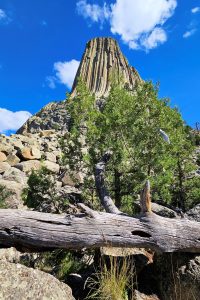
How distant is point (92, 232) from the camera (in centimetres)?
769

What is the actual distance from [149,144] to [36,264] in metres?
6.66

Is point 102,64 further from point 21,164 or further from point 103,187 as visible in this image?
point 103,187

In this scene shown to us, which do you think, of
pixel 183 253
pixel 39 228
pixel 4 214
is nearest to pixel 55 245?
pixel 39 228

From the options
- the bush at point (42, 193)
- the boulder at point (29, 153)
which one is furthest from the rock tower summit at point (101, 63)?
the bush at point (42, 193)

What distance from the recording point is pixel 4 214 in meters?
7.62

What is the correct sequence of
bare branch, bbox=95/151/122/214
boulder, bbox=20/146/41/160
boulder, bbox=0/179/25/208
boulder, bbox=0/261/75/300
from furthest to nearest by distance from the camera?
boulder, bbox=20/146/41/160, boulder, bbox=0/179/25/208, bare branch, bbox=95/151/122/214, boulder, bbox=0/261/75/300

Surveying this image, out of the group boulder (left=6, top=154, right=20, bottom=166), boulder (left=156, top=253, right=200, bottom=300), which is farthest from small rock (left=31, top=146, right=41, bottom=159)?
boulder (left=156, top=253, right=200, bottom=300)

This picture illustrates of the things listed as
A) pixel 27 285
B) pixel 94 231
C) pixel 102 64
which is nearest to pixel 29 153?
pixel 94 231

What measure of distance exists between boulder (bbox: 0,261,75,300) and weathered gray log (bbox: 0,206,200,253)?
146 cm

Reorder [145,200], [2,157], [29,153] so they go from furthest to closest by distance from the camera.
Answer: [29,153], [2,157], [145,200]

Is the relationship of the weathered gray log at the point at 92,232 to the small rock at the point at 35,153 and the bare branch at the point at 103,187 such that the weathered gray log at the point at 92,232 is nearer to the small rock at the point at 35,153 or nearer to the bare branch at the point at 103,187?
the bare branch at the point at 103,187

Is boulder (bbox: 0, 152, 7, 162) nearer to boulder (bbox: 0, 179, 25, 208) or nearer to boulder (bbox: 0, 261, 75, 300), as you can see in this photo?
boulder (bbox: 0, 179, 25, 208)

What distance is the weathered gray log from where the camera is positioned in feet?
24.8

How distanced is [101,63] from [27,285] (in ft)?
529
